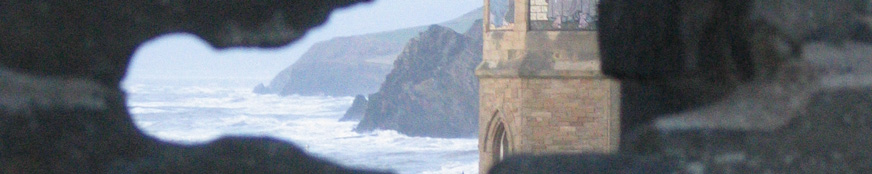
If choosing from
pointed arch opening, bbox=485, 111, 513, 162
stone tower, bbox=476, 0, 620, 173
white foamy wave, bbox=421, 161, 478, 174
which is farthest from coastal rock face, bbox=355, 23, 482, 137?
stone tower, bbox=476, 0, 620, 173

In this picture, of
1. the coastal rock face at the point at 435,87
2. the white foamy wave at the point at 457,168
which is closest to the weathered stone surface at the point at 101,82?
the white foamy wave at the point at 457,168

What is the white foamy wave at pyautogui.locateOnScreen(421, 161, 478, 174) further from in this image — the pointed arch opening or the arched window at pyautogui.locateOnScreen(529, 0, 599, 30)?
the arched window at pyautogui.locateOnScreen(529, 0, 599, 30)

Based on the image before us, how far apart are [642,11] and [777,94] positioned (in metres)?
0.24

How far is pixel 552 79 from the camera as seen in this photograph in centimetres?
1298

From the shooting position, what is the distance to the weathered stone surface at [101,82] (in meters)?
1.66

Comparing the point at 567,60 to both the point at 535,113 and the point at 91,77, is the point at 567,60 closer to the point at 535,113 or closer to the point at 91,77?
the point at 535,113

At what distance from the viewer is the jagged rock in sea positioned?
1016 inches

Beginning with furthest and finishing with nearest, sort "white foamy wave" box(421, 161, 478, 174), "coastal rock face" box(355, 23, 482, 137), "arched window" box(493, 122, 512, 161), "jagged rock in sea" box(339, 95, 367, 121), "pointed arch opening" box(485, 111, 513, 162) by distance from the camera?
"coastal rock face" box(355, 23, 482, 137), "jagged rock in sea" box(339, 95, 367, 121), "white foamy wave" box(421, 161, 478, 174), "arched window" box(493, 122, 512, 161), "pointed arch opening" box(485, 111, 513, 162)

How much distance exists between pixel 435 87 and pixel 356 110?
3.90 m

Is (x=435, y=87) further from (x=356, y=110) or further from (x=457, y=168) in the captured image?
(x=457, y=168)

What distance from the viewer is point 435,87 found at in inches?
1209

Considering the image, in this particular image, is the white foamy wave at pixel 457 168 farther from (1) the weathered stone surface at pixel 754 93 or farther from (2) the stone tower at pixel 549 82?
(1) the weathered stone surface at pixel 754 93

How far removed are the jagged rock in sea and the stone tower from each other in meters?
9.52

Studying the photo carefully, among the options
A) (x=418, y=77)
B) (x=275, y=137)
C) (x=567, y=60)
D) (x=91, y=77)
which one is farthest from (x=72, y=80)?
(x=418, y=77)
